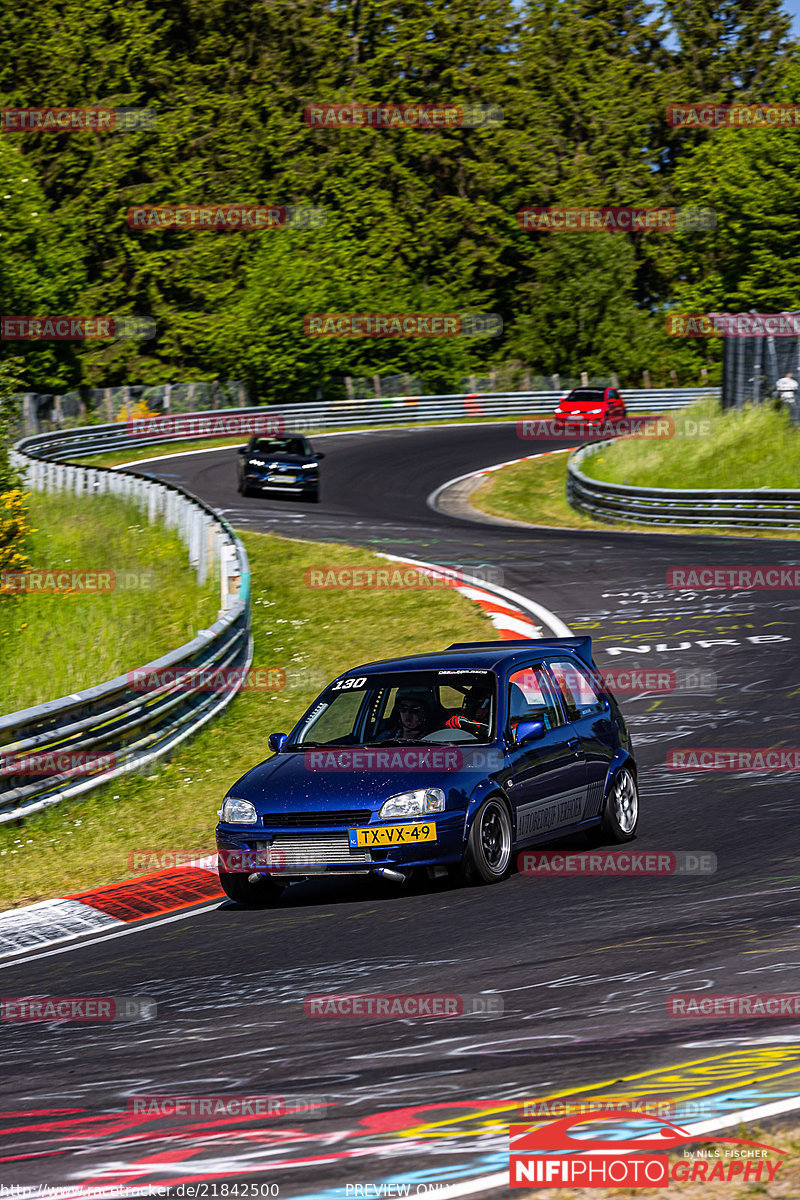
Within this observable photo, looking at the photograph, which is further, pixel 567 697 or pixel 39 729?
pixel 39 729

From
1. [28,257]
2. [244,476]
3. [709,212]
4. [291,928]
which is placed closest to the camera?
[291,928]

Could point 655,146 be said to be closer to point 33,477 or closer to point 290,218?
point 290,218

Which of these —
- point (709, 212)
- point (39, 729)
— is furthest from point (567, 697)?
point (709, 212)

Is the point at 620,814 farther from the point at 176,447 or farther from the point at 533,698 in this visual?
the point at 176,447

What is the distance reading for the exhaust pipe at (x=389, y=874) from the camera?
9172 mm

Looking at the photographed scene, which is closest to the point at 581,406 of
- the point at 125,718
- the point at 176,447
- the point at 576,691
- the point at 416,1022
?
the point at 176,447

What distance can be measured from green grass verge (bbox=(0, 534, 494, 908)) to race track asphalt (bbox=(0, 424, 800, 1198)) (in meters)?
2.22

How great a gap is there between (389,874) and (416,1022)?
262 cm

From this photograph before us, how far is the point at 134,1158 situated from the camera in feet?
16.5

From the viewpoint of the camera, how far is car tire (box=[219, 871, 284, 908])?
959cm

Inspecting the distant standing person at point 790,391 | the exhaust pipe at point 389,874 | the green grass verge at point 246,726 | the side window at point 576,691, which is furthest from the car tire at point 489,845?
the distant standing person at point 790,391

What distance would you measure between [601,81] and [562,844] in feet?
256

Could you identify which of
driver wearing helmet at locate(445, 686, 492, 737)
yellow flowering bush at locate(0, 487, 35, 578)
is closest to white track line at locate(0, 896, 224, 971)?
driver wearing helmet at locate(445, 686, 492, 737)

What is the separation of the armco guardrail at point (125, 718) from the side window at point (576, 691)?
4.06m
